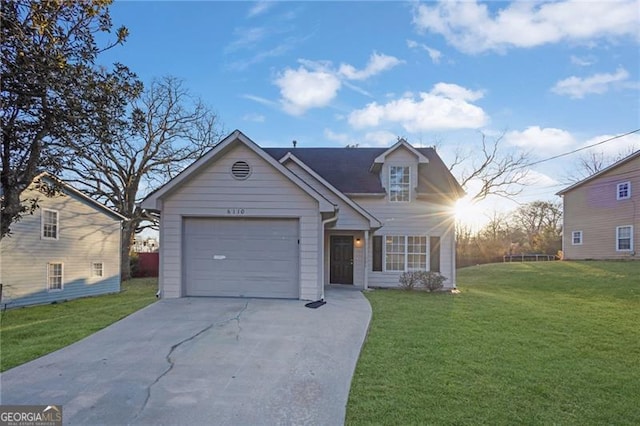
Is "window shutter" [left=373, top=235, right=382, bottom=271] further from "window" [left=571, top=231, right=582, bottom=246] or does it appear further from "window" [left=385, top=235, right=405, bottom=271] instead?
"window" [left=571, top=231, right=582, bottom=246]

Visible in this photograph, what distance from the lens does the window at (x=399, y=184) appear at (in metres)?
15.9

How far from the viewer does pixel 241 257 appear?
34.5 ft

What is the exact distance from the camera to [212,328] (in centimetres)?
743

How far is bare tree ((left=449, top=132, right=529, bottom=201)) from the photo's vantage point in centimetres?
2862

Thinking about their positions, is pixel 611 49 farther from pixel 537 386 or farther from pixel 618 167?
pixel 618 167

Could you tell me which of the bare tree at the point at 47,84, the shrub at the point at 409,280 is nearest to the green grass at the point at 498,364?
the shrub at the point at 409,280

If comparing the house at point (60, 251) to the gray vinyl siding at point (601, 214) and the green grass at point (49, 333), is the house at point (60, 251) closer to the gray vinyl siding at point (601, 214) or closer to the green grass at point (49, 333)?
the green grass at point (49, 333)

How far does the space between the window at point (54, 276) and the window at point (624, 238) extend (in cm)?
3054

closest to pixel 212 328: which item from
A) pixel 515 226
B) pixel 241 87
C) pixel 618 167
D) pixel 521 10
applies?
pixel 241 87

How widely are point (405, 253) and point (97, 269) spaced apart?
52.6 feet

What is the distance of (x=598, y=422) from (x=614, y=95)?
41.3 ft

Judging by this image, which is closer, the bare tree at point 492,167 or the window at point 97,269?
the window at point 97,269

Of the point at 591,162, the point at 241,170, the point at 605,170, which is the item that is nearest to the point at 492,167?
the point at 605,170

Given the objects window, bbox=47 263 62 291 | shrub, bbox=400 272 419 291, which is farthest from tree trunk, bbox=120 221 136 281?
shrub, bbox=400 272 419 291
